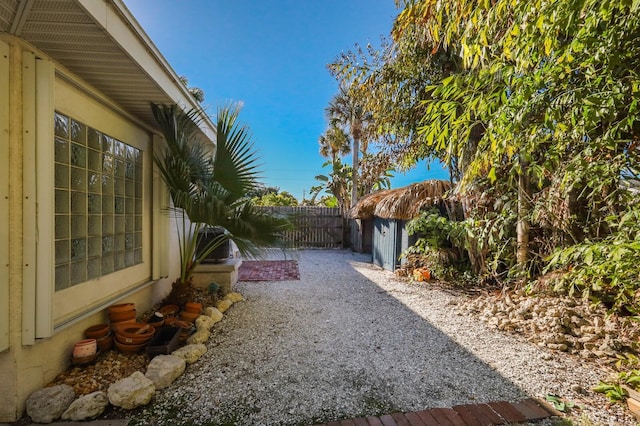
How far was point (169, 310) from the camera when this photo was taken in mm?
3629

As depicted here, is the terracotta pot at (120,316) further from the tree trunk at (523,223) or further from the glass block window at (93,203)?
the tree trunk at (523,223)

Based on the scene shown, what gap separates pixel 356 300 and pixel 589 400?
3.07 meters

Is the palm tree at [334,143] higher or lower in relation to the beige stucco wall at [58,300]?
higher

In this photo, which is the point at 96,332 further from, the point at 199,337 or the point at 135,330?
the point at 199,337

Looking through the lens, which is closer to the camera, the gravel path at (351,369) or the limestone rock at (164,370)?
the gravel path at (351,369)

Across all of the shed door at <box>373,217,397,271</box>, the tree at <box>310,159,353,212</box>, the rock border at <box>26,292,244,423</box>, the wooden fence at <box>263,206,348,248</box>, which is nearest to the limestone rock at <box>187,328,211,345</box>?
the rock border at <box>26,292,244,423</box>

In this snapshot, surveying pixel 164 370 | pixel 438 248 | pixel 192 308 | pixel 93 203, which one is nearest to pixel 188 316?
pixel 192 308

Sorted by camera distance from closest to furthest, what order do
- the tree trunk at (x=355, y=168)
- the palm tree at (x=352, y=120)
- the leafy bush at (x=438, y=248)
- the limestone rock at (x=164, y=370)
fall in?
1. the limestone rock at (x=164, y=370)
2. the leafy bush at (x=438, y=248)
3. the palm tree at (x=352, y=120)
4. the tree trunk at (x=355, y=168)

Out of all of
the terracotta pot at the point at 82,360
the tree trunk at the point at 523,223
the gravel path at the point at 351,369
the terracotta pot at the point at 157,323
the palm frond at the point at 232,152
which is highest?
the palm frond at the point at 232,152

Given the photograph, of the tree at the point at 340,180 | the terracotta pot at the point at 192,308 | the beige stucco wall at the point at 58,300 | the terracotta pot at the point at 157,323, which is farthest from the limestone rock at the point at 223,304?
the tree at the point at 340,180

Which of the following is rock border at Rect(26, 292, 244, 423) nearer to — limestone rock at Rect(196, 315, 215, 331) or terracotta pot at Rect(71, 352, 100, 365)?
terracotta pot at Rect(71, 352, 100, 365)

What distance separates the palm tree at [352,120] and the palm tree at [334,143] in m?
0.29

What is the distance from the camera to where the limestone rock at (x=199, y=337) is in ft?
9.68

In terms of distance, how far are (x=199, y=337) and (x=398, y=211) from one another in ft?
17.1
